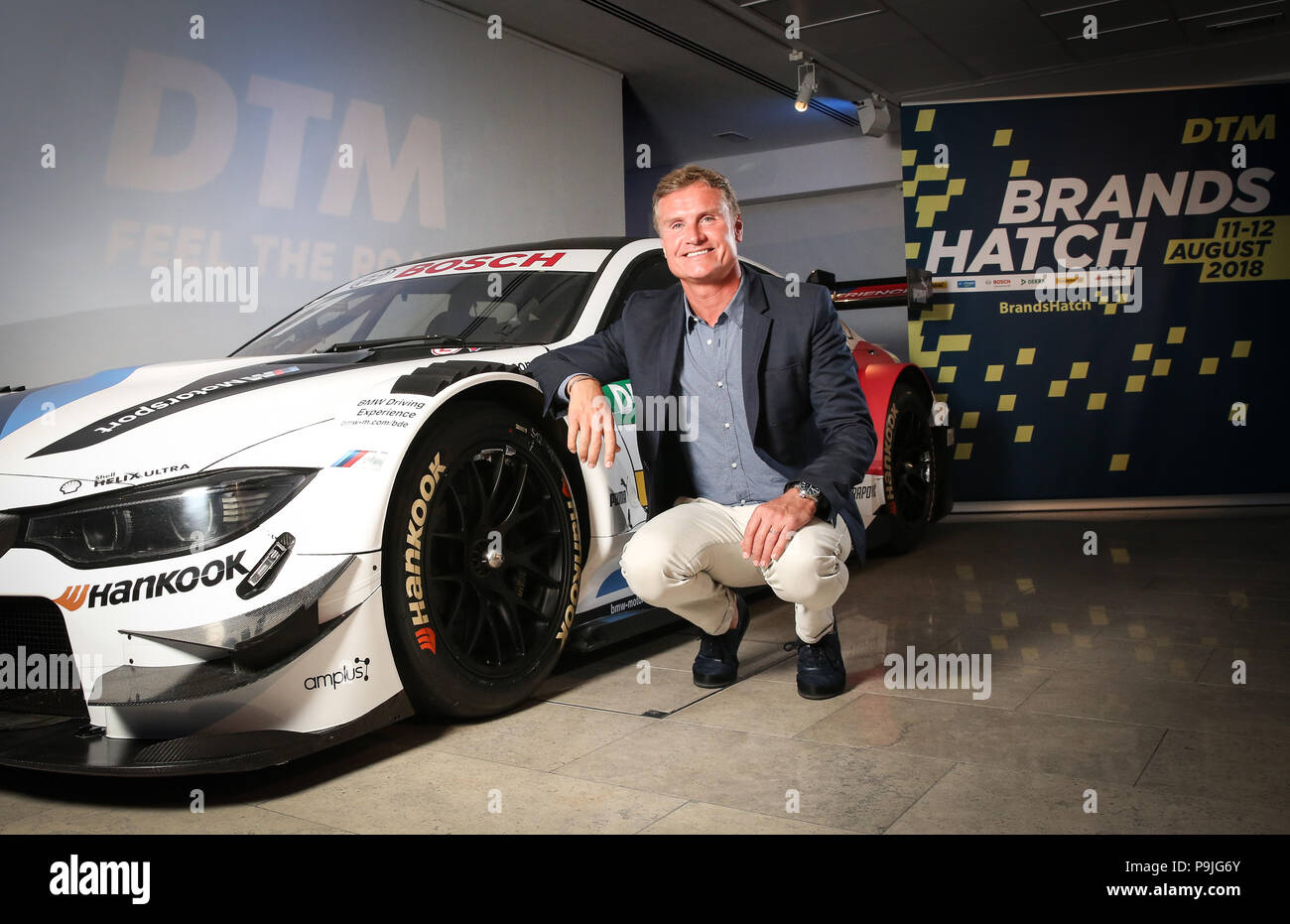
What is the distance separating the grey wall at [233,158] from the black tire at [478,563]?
3042 millimetres

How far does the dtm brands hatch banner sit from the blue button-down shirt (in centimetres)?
387

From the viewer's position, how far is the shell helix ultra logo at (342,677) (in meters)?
1.96

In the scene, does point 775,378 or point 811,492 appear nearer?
point 811,492

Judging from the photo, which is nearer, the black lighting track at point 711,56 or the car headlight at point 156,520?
the car headlight at point 156,520

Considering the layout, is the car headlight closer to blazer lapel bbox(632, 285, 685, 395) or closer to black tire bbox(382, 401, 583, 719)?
black tire bbox(382, 401, 583, 719)

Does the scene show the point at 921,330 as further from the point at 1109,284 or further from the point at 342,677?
the point at 342,677

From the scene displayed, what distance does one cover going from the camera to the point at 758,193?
39.4 feet

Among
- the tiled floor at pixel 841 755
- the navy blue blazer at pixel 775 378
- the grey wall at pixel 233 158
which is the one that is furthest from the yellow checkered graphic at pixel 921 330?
the navy blue blazer at pixel 775 378

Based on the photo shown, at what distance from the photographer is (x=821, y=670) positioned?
2535mm

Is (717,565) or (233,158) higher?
(233,158)

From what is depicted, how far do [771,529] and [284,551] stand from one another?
945mm

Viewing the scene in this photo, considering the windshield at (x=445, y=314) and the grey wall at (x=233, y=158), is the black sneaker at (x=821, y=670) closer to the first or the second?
the windshield at (x=445, y=314)

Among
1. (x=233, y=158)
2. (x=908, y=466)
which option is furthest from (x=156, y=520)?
(x=233, y=158)
